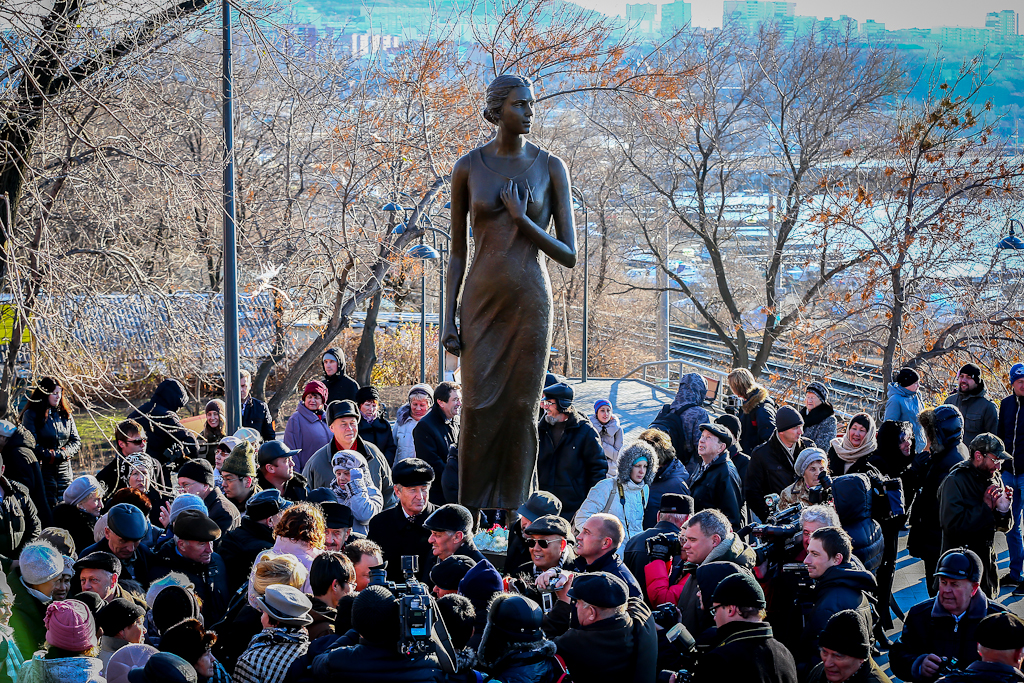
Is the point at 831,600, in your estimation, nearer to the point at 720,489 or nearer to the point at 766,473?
the point at 720,489

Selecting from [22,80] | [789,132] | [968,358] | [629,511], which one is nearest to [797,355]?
[968,358]

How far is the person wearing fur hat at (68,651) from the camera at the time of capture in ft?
13.1

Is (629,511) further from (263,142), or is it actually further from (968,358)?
(263,142)

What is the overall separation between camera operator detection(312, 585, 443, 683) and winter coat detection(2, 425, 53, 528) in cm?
489

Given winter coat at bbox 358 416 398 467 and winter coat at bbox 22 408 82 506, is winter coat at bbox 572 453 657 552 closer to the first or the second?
winter coat at bbox 358 416 398 467

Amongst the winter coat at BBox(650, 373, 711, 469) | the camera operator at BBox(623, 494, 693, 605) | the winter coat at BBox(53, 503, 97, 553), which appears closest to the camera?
the camera operator at BBox(623, 494, 693, 605)

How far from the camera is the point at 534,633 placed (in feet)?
13.3

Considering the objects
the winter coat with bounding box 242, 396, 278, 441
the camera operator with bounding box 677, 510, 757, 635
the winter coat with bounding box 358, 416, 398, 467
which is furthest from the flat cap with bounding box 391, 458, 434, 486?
the winter coat with bounding box 242, 396, 278, 441

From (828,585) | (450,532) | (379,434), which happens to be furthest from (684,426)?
(450,532)

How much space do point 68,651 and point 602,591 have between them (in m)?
2.28

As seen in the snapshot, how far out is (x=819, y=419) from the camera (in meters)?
8.82

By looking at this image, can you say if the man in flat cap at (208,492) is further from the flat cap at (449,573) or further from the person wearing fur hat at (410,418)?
the person wearing fur hat at (410,418)

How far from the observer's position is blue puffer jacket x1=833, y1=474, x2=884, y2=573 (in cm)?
600

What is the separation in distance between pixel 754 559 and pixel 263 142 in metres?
22.8
